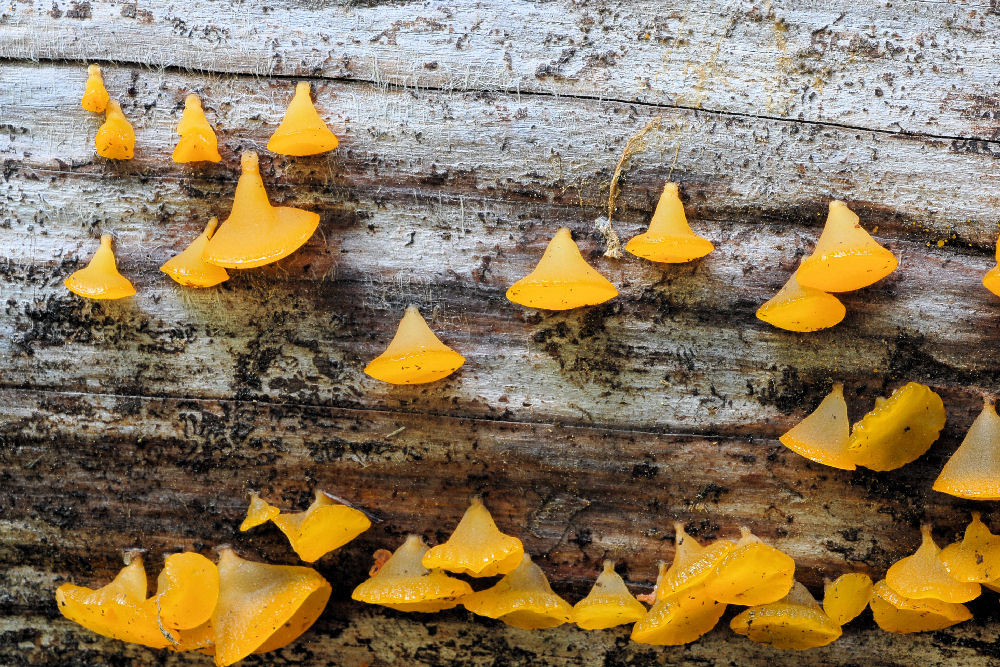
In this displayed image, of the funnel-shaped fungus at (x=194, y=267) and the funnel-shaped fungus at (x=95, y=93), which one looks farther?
the funnel-shaped fungus at (x=95, y=93)

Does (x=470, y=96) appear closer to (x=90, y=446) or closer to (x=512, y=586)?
(x=512, y=586)

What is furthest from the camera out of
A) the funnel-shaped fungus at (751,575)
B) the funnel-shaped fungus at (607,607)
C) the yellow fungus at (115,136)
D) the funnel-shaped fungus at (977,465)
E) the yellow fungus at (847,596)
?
the yellow fungus at (847,596)

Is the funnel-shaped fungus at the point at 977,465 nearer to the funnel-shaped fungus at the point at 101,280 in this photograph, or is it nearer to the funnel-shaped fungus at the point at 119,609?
the funnel-shaped fungus at the point at 119,609

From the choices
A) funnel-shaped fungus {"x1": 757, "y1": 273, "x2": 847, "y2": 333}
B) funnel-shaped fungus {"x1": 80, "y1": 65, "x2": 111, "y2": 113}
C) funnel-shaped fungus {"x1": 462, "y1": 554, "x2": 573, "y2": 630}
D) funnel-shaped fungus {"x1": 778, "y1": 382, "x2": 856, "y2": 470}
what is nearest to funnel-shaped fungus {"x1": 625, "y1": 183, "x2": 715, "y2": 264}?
funnel-shaped fungus {"x1": 757, "y1": 273, "x2": 847, "y2": 333}

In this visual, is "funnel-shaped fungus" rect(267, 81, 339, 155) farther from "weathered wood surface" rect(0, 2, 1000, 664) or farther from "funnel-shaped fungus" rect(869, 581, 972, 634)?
"funnel-shaped fungus" rect(869, 581, 972, 634)

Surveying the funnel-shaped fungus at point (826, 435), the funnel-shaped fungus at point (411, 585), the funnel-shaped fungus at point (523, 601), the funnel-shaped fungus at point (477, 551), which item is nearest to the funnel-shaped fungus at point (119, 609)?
the funnel-shaped fungus at point (411, 585)

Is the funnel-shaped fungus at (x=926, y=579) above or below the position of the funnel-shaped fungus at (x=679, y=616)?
above

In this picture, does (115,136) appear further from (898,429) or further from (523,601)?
(898,429)
